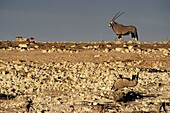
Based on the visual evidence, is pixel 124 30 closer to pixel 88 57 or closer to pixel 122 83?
pixel 88 57

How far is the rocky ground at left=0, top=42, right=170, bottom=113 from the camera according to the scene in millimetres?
13945

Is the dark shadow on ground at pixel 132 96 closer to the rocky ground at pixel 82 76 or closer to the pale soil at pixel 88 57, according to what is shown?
the rocky ground at pixel 82 76

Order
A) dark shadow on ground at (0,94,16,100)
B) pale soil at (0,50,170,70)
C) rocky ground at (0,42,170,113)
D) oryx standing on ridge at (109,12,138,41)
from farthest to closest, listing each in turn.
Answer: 1. oryx standing on ridge at (109,12,138,41)
2. pale soil at (0,50,170,70)
3. dark shadow on ground at (0,94,16,100)
4. rocky ground at (0,42,170,113)

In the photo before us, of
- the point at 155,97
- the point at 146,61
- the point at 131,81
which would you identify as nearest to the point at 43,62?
the point at 146,61

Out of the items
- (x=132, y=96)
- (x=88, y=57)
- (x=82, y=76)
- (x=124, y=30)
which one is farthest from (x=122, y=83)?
(x=124, y=30)

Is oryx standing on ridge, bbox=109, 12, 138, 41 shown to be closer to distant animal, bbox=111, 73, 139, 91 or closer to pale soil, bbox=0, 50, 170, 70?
pale soil, bbox=0, 50, 170, 70

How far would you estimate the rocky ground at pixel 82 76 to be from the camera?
13.9 m

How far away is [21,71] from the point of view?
2170 cm

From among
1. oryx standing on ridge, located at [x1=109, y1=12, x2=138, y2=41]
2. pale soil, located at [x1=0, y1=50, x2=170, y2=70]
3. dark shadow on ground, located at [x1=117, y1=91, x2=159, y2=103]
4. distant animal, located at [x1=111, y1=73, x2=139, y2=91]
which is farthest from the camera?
oryx standing on ridge, located at [x1=109, y1=12, x2=138, y2=41]

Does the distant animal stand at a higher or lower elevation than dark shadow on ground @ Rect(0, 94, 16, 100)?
higher

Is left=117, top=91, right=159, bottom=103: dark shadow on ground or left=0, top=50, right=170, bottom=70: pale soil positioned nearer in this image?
left=117, top=91, right=159, bottom=103: dark shadow on ground

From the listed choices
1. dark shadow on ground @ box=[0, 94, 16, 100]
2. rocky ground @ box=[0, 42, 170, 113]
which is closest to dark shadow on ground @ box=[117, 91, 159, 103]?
rocky ground @ box=[0, 42, 170, 113]

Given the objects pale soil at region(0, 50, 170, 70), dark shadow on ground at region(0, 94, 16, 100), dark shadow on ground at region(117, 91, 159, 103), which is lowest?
dark shadow on ground at region(117, 91, 159, 103)

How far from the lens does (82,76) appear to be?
20.1 meters
